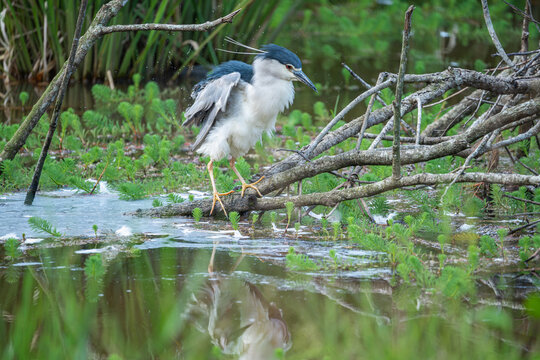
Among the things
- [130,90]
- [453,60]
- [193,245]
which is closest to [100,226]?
[193,245]

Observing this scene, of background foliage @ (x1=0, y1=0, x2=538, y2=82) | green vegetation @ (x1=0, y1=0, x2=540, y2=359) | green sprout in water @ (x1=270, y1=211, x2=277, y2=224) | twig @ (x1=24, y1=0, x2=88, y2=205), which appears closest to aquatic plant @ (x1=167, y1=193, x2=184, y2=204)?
green vegetation @ (x1=0, y1=0, x2=540, y2=359)

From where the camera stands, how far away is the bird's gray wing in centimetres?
473

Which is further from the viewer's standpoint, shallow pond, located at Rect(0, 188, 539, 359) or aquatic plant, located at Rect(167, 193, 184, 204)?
aquatic plant, located at Rect(167, 193, 184, 204)

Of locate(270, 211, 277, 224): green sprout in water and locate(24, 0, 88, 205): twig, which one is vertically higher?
locate(24, 0, 88, 205): twig

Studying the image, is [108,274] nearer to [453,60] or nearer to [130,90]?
[130,90]

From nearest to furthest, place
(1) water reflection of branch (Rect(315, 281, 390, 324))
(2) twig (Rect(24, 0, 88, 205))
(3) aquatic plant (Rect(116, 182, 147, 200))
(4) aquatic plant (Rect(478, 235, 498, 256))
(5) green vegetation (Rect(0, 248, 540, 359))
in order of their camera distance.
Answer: (5) green vegetation (Rect(0, 248, 540, 359)) → (1) water reflection of branch (Rect(315, 281, 390, 324)) → (4) aquatic plant (Rect(478, 235, 498, 256)) → (2) twig (Rect(24, 0, 88, 205)) → (3) aquatic plant (Rect(116, 182, 147, 200))

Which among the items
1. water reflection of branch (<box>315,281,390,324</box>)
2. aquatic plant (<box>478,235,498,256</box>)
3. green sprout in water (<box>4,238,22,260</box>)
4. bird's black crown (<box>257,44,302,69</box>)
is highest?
bird's black crown (<box>257,44,302,69</box>)

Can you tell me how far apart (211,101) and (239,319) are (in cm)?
205

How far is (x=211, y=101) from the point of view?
4.81 m

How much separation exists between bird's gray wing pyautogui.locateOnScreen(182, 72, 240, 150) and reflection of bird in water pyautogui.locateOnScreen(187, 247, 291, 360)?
5.20 feet

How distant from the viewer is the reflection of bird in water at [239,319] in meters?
2.88

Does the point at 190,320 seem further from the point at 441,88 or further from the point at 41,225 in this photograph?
the point at 441,88

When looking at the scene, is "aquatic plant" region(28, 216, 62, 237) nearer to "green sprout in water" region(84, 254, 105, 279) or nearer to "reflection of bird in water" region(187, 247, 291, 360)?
"green sprout in water" region(84, 254, 105, 279)

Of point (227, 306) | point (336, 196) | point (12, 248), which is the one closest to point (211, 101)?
point (336, 196)
